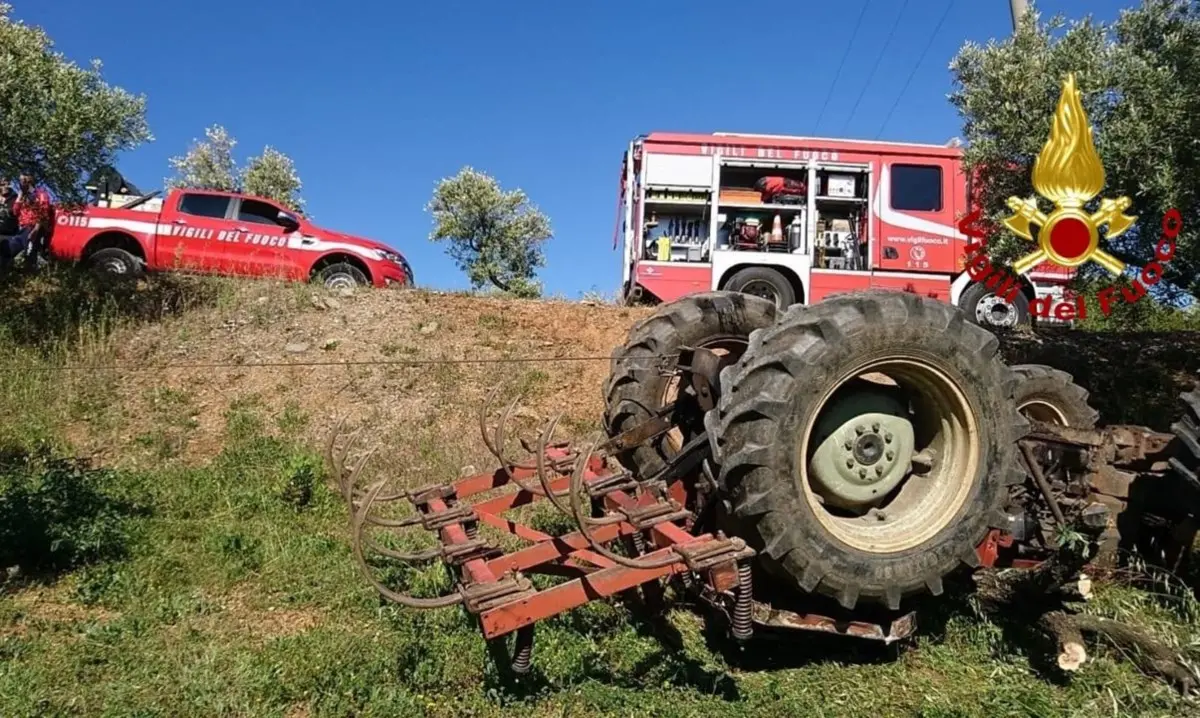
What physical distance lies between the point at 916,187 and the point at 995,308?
6.77ft

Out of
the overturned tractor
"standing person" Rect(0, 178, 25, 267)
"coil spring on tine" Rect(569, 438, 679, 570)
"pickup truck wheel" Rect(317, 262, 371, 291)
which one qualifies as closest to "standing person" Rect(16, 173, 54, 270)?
"standing person" Rect(0, 178, 25, 267)

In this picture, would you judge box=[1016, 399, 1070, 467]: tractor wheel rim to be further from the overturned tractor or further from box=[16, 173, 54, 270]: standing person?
box=[16, 173, 54, 270]: standing person

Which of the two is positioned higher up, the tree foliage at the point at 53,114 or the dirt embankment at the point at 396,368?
the tree foliage at the point at 53,114

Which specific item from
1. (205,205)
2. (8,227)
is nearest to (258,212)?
(205,205)

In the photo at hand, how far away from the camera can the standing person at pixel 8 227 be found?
846 centimetres

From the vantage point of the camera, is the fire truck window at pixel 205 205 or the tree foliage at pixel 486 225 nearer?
the fire truck window at pixel 205 205

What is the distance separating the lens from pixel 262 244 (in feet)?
38.9

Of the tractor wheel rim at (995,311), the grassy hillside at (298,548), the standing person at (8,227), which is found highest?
the tractor wheel rim at (995,311)

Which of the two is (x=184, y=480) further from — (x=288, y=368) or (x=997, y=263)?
(x=997, y=263)

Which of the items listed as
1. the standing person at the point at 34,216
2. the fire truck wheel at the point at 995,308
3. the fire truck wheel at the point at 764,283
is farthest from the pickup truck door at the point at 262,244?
the fire truck wheel at the point at 995,308

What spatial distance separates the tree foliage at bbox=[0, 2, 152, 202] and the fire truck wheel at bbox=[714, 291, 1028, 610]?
7.45m

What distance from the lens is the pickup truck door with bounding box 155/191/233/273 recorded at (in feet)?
38.3

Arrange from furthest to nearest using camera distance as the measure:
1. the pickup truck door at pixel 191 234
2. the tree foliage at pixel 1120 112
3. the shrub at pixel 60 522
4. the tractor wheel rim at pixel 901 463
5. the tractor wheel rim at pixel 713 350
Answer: the pickup truck door at pixel 191 234, the tree foliage at pixel 1120 112, the tractor wheel rim at pixel 713 350, the shrub at pixel 60 522, the tractor wheel rim at pixel 901 463

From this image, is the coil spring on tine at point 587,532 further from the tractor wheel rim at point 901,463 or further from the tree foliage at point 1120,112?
the tree foliage at point 1120,112
